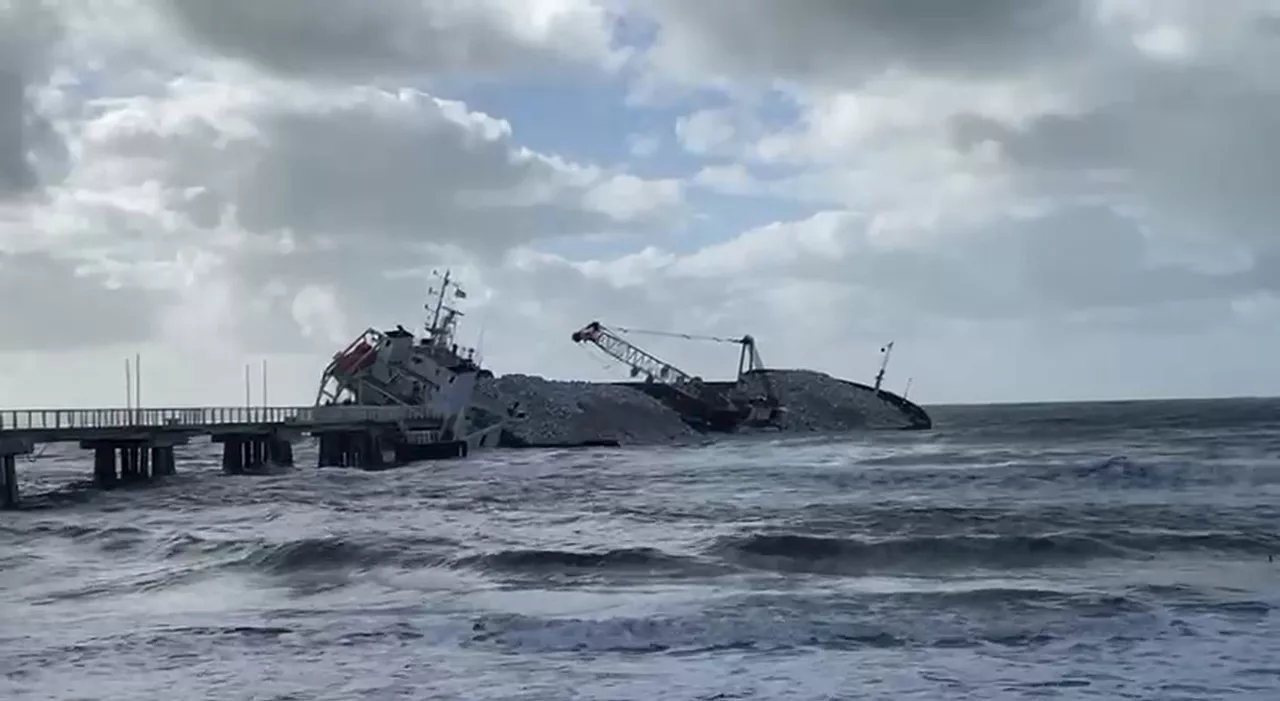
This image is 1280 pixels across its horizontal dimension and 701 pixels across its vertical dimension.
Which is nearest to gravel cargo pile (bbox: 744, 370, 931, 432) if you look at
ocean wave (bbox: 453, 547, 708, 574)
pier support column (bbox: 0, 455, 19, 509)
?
pier support column (bbox: 0, 455, 19, 509)

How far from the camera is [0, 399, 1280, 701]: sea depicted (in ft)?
55.1

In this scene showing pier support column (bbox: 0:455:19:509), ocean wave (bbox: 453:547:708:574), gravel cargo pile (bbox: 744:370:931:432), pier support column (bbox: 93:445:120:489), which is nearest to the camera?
ocean wave (bbox: 453:547:708:574)

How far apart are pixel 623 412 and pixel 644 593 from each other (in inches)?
3484

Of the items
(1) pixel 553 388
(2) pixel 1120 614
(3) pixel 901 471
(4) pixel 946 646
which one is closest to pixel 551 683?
(4) pixel 946 646

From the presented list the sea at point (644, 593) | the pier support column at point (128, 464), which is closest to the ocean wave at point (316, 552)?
the sea at point (644, 593)

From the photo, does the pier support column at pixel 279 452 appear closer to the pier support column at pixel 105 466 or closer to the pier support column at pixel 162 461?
the pier support column at pixel 162 461

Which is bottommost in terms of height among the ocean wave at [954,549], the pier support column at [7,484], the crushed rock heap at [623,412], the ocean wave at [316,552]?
the ocean wave at [954,549]

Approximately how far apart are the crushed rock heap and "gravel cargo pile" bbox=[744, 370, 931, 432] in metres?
0.09

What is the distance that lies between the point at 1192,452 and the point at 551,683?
6405cm

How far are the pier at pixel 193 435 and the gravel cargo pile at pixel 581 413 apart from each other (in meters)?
23.5

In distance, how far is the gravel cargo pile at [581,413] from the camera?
10294 centimetres

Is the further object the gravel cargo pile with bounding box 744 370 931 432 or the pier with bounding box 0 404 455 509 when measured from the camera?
the gravel cargo pile with bounding box 744 370 931 432

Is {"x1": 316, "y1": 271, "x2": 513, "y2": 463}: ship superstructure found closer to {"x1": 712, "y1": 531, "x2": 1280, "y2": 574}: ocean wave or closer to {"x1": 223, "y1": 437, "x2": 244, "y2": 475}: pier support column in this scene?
{"x1": 223, "y1": 437, "x2": 244, "y2": 475}: pier support column

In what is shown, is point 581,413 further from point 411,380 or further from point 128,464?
point 128,464
